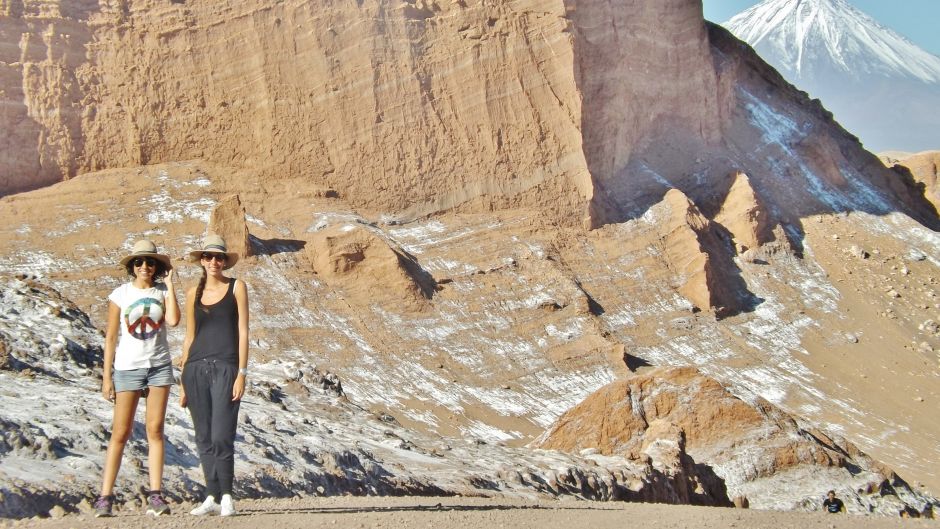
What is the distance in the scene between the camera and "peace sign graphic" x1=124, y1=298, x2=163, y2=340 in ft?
24.0

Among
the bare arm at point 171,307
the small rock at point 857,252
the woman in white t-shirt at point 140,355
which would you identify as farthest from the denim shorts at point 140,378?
the small rock at point 857,252

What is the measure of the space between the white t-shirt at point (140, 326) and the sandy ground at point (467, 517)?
36.7 inches

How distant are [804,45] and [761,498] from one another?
117618mm

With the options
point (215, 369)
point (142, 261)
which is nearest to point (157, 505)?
point (215, 369)

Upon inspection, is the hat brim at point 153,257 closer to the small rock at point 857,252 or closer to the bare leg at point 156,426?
the bare leg at point 156,426

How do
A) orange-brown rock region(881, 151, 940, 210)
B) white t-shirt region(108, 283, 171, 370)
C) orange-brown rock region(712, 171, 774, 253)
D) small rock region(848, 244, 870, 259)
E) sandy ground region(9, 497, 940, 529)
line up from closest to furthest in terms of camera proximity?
sandy ground region(9, 497, 940, 529) < white t-shirt region(108, 283, 171, 370) < orange-brown rock region(712, 171, 774, 253) < small rock region(848, 244, 870, 259) < orange-brown rock region(881, 151, 940, 210)

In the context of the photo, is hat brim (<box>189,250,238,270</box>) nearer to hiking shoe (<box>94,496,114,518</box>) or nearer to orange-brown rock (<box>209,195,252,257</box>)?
hiking shoe (<box>94,496,114,518</box>)

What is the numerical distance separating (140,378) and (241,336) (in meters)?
0.66

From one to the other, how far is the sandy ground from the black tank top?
0.97 m

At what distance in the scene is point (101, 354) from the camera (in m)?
12.1

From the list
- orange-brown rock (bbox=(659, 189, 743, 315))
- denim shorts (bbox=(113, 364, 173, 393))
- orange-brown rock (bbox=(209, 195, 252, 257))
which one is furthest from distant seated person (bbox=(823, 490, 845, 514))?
orange-brown rock (bbox=(659, 189, 743, 315))

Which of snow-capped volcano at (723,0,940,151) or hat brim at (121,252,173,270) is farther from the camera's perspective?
snow-capped volcano at (723,0,940,151)

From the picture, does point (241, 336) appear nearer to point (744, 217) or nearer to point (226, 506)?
point (226, 506)

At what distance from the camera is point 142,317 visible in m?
7.33
